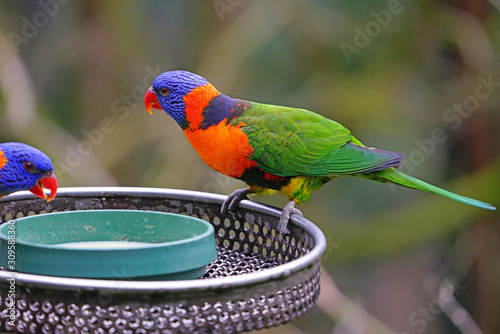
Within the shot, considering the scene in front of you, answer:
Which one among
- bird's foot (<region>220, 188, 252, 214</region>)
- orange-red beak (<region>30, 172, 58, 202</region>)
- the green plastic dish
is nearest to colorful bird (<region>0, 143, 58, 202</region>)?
orange-red beak (<region>30, 172, 58, 202</region>)

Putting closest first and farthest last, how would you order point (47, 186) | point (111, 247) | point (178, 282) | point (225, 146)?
1. point (178, 282)
2. point (111, 247)
3. point (47, 186)
4. point (225, 146)

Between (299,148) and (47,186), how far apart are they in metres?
0.95

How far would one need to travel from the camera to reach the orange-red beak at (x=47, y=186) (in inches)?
75.3

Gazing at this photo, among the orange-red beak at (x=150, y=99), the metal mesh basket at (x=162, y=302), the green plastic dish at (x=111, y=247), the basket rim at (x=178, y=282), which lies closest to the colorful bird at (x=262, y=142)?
the orange-red beak at (x=150, y=99)

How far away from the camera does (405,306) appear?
4492 mm

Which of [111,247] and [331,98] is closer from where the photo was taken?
[111,247]

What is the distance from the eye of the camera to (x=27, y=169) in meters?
1.93

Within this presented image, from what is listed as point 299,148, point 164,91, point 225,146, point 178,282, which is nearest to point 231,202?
point 225,146

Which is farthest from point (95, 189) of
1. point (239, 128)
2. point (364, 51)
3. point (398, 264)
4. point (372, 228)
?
point (398, 264)

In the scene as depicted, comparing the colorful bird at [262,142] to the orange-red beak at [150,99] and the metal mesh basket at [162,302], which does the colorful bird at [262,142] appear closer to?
the orange-red beak at [150,99]

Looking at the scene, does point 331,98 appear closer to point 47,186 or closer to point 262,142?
point 262,142

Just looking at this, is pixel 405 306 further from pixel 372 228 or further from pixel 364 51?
Answer: pixel 364 51

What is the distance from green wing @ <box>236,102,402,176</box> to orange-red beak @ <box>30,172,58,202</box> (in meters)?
0.71

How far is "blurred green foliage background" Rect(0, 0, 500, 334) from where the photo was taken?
11.9ft
